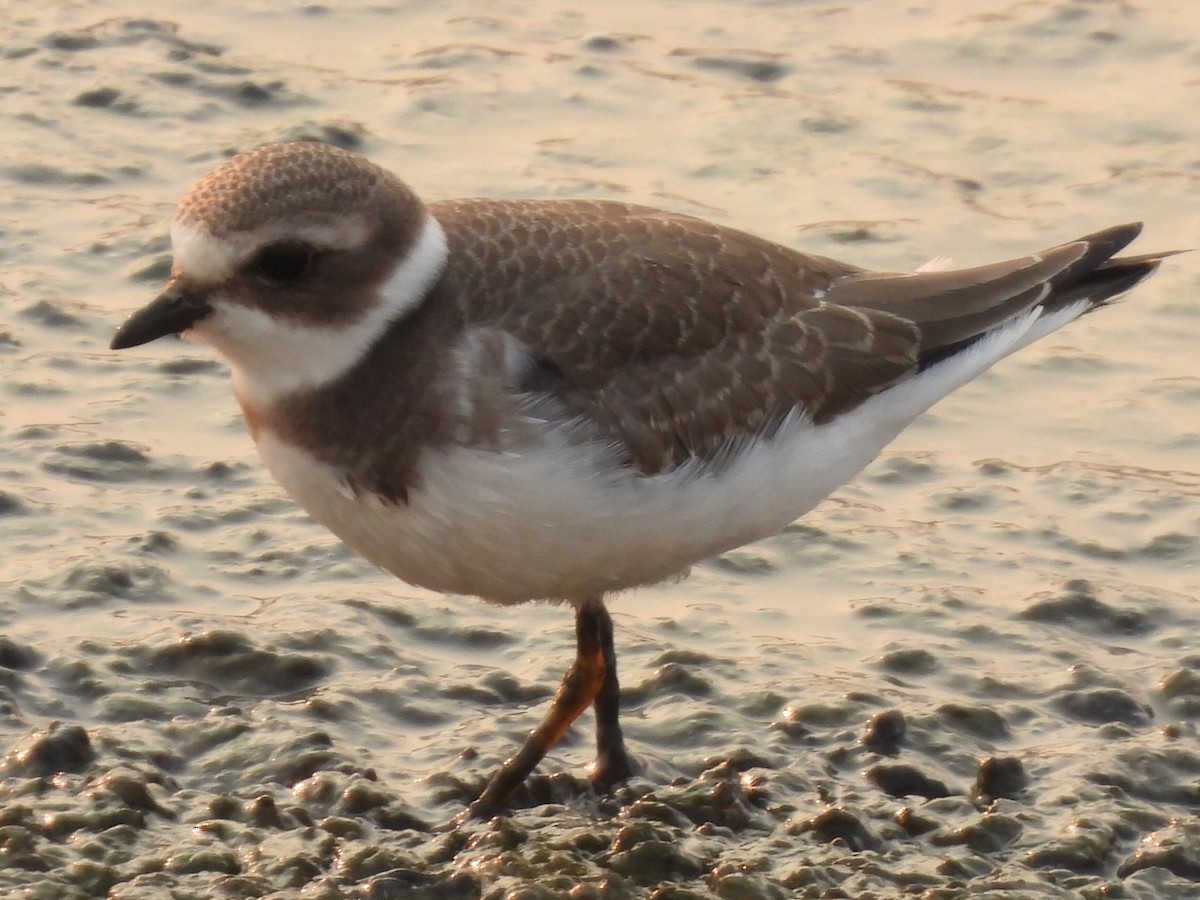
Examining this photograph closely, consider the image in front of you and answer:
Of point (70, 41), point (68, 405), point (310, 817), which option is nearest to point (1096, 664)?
point (310, 817)

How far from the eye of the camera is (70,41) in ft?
36.1

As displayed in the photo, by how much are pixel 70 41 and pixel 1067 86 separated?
5.17 metres

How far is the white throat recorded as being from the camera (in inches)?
228

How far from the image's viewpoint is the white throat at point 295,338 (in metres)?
5.79

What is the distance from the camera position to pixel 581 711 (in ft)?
21.3

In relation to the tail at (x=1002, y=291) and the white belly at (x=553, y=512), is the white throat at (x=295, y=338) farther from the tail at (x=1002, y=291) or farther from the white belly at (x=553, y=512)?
the tail at (x=1002, y=291)

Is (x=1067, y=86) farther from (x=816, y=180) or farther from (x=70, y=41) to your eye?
(x=70, y=41)

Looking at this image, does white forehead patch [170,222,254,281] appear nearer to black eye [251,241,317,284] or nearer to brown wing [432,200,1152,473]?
black eye [251,241,317,284]

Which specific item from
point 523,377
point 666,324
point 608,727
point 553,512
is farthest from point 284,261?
point 608,727

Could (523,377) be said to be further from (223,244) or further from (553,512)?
(223,244)

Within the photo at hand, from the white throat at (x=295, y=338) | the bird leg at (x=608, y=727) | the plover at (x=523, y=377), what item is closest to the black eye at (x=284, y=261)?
the plover at (x=523, y=377)

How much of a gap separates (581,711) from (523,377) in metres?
1.18

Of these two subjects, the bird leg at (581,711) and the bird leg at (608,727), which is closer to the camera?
the bird leg at (581,711)

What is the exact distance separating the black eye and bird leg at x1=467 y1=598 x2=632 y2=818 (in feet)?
4.46
